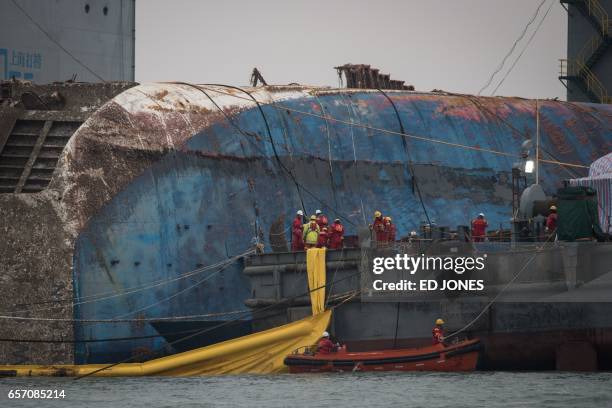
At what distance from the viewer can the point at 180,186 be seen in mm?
50594

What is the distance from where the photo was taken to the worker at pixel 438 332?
145 feet

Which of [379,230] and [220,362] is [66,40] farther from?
[220,362]

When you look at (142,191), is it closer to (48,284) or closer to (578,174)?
(48,284)

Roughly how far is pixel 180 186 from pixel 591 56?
1127 inches

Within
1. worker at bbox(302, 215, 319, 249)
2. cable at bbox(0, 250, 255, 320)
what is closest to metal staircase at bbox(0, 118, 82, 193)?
cable at bbox(0, 250, 255, 320)

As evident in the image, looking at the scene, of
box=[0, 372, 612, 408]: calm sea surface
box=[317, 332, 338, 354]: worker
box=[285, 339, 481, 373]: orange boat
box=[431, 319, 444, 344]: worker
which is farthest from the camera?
box=[317, 332, 338, 354]: worker

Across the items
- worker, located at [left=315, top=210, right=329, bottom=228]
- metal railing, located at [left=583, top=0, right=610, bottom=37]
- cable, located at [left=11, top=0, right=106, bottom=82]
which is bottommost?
worker, located at [left=315, top=210, right=329, bottom=228]

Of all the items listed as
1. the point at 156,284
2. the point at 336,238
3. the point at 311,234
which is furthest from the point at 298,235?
the point at 156,284

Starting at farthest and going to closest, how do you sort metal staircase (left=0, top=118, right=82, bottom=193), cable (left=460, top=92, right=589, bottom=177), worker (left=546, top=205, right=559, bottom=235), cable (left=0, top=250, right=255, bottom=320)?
cable (left=460, top=92, right=589, bottom=177) → metal staircase (left=0, top=118, right=82, bottom=193) → cable (left=0, top=250, right=255, bottom=320) → worker (left=546, top=205, right=559, bottom=235)

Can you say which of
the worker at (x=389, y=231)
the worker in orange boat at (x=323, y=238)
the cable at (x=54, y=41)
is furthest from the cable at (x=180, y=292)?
the cable at (x=54, y=41)

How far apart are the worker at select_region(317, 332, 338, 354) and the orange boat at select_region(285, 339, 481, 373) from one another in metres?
0.14

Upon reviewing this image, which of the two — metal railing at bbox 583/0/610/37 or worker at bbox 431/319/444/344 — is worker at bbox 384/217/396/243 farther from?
metal railing at bbox 583/0/610/37

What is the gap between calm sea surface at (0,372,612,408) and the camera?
39.3m

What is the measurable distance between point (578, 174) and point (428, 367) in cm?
1937
